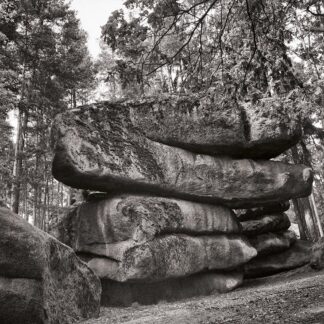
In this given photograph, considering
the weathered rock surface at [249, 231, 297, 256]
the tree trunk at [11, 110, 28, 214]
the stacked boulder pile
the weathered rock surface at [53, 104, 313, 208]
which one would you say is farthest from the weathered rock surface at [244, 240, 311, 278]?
the tree trunk at [11, 110, 28, 214]

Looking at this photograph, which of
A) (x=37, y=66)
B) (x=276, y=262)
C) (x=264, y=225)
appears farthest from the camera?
(x=37, y=66)

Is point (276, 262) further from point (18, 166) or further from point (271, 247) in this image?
point (18, 166)

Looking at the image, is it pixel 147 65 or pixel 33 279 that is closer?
pixel 33 279

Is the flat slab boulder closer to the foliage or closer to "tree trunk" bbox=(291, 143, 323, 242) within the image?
"tree trunk" bbox=(291, 143, 323, 242)

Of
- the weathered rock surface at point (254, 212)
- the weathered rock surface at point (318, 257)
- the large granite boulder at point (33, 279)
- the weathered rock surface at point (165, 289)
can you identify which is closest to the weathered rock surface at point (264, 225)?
the weathered rock surface at point (254, 212)

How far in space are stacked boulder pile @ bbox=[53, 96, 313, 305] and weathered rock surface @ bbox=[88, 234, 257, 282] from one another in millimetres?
37

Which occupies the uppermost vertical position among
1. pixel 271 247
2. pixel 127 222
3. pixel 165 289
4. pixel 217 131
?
pixel 217 131

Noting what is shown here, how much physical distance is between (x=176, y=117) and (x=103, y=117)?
3.06 metres

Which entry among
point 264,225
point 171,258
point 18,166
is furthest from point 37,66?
point 264,225

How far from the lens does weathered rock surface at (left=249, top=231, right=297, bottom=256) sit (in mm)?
17891

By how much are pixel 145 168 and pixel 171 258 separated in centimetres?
347

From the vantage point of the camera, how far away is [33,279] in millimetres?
7559

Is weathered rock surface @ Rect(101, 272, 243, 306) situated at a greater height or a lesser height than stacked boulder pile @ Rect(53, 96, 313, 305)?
lesser

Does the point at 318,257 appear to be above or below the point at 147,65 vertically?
below
